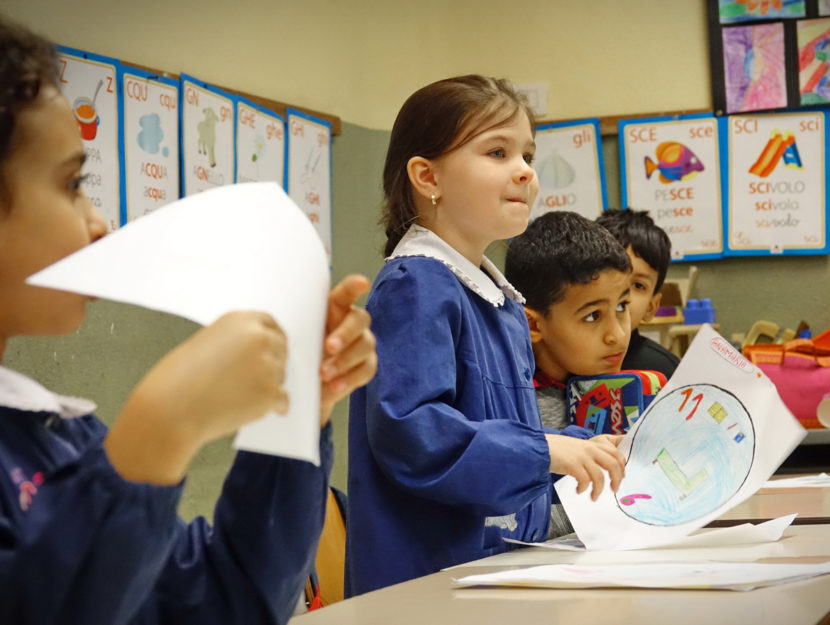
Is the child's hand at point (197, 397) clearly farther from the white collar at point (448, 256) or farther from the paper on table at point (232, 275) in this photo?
the white collar at point (448, 256)

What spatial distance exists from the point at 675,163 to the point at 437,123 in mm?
2039

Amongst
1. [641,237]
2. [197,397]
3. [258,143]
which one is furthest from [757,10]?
[197,397]

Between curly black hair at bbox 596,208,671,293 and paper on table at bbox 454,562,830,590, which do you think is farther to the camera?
curly black hair at bbox 596,208,671,293

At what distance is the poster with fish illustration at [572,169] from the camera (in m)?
3.19

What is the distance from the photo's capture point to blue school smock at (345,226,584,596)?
1.06 metres

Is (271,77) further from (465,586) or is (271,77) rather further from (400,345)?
(465,586)

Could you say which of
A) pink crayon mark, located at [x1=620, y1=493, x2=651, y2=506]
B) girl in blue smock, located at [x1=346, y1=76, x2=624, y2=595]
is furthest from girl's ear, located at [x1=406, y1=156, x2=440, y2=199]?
pink crayon mark, located at [x1=620, y1=493, x2=651, y2=506]

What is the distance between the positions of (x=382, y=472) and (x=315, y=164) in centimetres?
182

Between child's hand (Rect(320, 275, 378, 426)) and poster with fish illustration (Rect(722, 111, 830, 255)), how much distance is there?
2.76 meters

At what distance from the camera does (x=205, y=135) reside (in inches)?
95.0

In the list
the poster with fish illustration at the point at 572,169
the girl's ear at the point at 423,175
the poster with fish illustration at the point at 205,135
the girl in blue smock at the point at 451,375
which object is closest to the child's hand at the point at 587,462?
the girl in blue smock at the point at 451,375

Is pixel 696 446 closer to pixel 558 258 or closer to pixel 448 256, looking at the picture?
pixel 448 256

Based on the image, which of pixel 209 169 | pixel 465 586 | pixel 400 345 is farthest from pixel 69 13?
pixel 465 586

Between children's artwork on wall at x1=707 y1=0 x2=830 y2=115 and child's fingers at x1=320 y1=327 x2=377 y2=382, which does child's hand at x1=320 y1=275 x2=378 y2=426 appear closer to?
child's fingers at x1=320 y1=327 x2=377 y2=382
